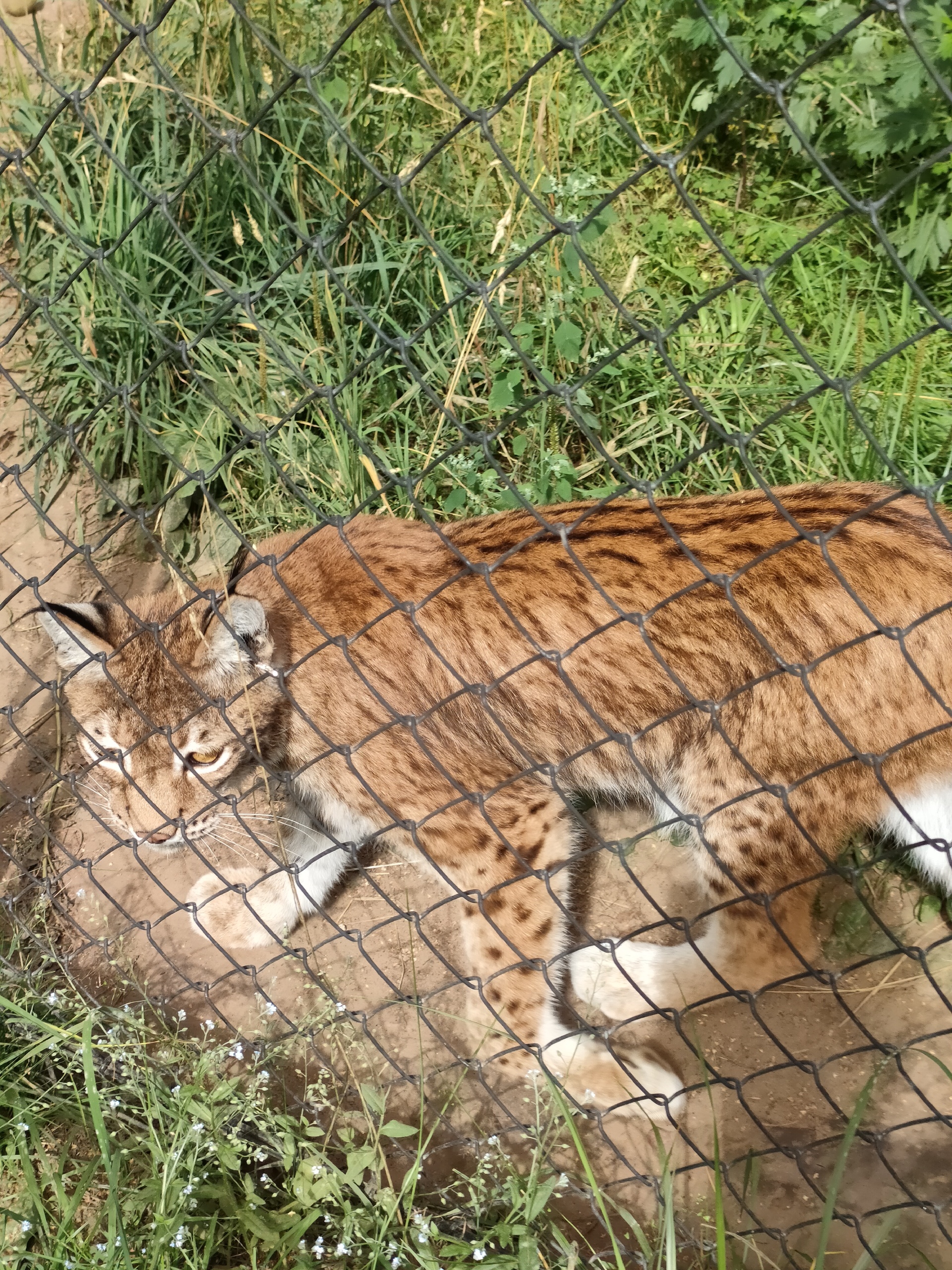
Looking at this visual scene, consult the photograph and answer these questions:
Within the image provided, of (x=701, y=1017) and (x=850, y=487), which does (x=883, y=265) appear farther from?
(x=701, y=1017)

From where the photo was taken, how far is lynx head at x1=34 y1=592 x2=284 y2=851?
259 centimetres

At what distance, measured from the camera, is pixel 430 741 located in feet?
9.08

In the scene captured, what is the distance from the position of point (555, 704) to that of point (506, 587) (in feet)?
1.15

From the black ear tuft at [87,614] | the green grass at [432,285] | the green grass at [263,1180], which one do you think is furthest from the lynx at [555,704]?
the green grass at [432,285]

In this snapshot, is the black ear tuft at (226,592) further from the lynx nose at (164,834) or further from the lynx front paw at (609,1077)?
the lynx front paw at (609,1077)

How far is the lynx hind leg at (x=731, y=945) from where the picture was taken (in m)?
2.71

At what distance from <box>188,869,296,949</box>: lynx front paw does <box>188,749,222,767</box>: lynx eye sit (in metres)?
0.61

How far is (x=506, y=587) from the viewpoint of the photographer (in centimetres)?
265

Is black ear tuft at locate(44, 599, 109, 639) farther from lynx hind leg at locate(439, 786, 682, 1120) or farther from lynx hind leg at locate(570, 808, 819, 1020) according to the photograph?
lynx hind leg at locate(570, 808, 819, 1020)

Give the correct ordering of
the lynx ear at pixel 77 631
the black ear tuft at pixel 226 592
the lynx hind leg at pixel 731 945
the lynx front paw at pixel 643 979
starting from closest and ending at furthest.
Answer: the black ear tuft at pixel 226 592
the lynx ear at pixel 77 631
the lynx hind leg at pixel 731 945
the lynx front paw at pixel 643 979

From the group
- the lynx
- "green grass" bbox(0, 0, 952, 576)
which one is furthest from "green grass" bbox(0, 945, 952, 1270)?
"green grass" bbox(0, 0, 952, 576)

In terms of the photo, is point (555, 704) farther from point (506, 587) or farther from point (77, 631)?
point (77, 631)

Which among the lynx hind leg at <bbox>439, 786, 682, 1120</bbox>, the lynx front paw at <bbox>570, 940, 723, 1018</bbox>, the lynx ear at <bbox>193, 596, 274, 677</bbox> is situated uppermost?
the lynx ear at <bbox>193, 596, 274, 677</bbox>

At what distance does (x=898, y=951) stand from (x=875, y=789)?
3.05 ft
